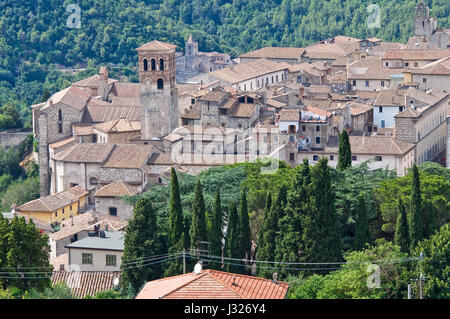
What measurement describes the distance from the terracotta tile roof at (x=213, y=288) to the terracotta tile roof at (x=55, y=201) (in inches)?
1044

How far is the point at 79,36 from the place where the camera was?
89.7 m

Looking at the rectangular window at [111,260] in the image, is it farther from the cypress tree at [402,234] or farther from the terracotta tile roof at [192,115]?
the terracotta tile roof at [192,115]

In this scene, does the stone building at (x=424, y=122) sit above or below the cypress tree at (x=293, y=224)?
below

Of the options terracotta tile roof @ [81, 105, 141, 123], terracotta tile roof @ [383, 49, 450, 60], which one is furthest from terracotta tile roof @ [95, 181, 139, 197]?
terracotta tile roof @ [383, 49, 450, 60]

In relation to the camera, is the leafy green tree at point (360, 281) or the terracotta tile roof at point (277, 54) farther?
the terracotta tile roof at point (277, 54)

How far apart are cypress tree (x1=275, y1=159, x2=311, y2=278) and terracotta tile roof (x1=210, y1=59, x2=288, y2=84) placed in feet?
133

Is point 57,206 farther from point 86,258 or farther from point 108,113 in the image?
point 86,258

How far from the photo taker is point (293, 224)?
32.7m

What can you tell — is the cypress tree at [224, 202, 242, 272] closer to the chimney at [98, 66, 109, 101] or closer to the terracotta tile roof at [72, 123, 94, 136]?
the terracotta tile roof at [72, 123, 94, 136]

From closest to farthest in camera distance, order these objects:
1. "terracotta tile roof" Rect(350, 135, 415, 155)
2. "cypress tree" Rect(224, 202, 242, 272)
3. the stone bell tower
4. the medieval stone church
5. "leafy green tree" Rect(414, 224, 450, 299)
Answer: "leafy green tree" Rect(414, 224, 450, 299), "cypress tree" Rect(224, 202, 242, 272), "terracotta tile roof" Rect(350, 135, 415, 155), the medieval stone church, the stone bell tower

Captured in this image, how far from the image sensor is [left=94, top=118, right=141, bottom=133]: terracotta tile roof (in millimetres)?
56991

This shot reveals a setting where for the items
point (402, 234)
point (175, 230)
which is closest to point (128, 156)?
point (175, 230)

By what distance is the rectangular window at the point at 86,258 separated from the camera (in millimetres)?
36406

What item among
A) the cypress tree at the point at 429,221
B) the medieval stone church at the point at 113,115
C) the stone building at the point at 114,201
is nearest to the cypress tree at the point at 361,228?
the cypress tree at the point at 429,221
